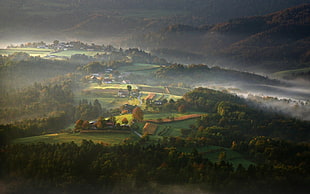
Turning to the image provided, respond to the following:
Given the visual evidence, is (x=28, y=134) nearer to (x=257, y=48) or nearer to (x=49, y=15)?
(x=49, y=15)

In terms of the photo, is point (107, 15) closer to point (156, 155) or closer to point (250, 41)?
point (250, 41)

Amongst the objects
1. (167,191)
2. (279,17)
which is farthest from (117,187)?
(279,17)

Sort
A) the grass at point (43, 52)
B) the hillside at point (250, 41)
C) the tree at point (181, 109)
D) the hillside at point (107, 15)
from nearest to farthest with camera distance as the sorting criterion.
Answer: the tree at point (181, 109)
the grass at point (43, 52)
the hillside at point (107, 15)
the hillside at point (250, 41)

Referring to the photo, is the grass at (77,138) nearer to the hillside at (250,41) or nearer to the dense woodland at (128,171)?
the dense woodland at (128,171)

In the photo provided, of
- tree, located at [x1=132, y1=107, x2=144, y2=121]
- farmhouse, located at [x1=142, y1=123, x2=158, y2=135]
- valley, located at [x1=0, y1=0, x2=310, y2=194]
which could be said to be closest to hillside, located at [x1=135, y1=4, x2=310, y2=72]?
valley, located at [x1=0, y1=0, x2=310, y2=194]

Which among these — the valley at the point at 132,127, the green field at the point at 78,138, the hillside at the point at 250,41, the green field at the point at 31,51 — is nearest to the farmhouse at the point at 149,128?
the valley at the point at 132,127

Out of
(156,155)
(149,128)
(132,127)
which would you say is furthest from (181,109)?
(156,155)

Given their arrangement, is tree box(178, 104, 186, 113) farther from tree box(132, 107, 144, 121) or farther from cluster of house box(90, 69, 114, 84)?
cluster of house box(90, 69, 114, 84)

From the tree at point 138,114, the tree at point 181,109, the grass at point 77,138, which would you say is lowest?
the grass at point 77,138
